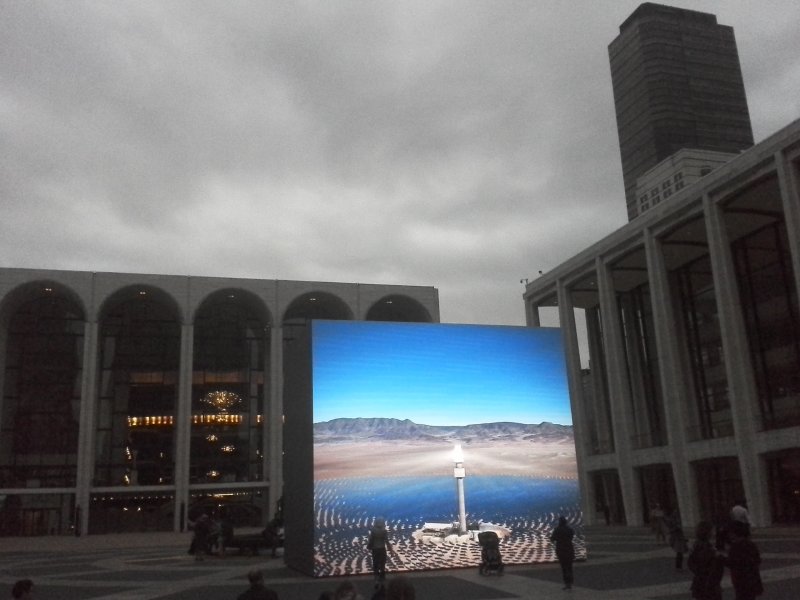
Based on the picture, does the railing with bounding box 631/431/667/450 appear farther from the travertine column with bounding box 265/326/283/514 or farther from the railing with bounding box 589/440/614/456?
the travertine column with bounding box 265/326/283/514

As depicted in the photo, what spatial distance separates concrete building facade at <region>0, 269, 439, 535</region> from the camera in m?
54.4

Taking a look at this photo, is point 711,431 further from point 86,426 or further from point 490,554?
point 86,426

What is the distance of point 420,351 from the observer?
2125 cm

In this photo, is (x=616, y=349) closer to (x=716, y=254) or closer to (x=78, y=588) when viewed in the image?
(x=716, y=254)

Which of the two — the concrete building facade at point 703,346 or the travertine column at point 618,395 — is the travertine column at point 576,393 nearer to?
the concrete building facade at point 703,346

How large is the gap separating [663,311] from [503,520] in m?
25.4

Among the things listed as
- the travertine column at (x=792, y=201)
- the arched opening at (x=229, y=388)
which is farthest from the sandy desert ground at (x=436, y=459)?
the arched opening at (x=229, y=388)

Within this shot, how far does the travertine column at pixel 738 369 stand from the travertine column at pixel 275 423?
34381 millimetres

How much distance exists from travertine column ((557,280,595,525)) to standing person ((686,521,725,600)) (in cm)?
4039

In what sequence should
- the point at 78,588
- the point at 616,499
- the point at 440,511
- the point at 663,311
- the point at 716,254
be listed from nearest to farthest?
the point at 78,588 → the point at 440,511 → the point at 716,254 → the point at 663,311 → the point at 616,499

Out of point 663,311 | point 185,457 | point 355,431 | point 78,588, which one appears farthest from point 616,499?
point 78,588

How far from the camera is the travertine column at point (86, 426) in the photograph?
171ft

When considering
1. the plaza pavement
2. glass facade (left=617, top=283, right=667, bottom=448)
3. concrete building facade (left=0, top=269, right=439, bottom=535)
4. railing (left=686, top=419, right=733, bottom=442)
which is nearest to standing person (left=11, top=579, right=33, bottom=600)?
the plaza pavement

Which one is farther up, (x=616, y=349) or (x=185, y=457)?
(x=616, y=349)
